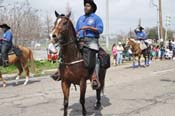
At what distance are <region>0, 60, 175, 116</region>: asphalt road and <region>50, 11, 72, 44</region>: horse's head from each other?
224 cm

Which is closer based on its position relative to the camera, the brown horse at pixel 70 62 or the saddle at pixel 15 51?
the brown horse at pixel 70 62

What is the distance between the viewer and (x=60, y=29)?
820 cm

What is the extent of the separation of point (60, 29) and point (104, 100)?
13.7 feet

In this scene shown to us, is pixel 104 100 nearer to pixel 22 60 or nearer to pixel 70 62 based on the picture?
pixel 70 62

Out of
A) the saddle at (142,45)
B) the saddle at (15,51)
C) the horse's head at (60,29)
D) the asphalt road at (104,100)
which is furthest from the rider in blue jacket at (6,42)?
the saddle at (142,45)

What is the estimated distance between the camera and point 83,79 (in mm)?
8742

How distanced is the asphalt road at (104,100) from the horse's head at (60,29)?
224 cm

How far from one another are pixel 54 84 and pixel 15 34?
12.5 m

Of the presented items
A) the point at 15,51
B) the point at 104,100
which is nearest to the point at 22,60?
the point at 15,51

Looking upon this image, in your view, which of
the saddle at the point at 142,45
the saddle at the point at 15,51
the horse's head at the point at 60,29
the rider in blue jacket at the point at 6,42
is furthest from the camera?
the saddle at the point at 142,45

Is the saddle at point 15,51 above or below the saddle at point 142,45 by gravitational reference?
above

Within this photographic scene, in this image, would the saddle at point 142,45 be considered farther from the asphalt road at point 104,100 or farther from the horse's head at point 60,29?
the horse's head at point 60,29

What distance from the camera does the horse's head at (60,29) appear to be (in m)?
7.96

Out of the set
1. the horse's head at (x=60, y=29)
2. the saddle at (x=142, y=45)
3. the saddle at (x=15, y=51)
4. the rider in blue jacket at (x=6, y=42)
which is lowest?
the saddle at (x=142, y=45)
